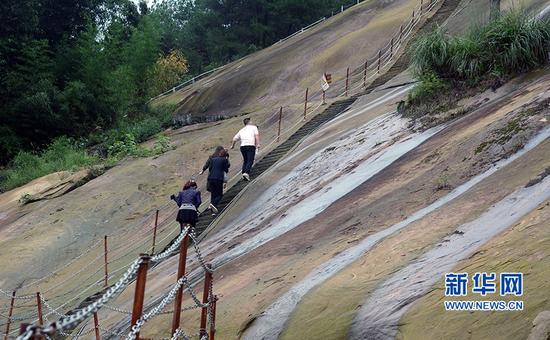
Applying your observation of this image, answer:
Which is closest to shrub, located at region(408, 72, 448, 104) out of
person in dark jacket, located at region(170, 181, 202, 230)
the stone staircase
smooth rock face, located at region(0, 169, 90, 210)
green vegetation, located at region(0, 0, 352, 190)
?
the stone staircase

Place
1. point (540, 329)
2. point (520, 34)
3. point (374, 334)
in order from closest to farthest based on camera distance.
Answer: point (540, 329)
point (374, 334)
point (520, 34)

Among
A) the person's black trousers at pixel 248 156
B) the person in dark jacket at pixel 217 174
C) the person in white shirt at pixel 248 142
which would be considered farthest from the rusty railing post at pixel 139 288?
the person's black trousers at pixel 248 156

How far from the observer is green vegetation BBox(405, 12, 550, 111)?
37.2 feet

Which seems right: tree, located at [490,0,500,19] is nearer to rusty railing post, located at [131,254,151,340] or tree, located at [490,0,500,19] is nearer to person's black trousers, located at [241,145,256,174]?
person's black trousers, located at [241,145,256,174]

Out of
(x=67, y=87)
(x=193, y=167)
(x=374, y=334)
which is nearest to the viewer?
(x=374, y=334)

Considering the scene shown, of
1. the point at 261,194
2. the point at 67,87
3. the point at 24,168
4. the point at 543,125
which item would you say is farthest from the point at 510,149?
Answer: the point at 67,87

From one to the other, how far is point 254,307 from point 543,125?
13.6ft

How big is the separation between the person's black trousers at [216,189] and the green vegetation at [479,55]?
3.92 m

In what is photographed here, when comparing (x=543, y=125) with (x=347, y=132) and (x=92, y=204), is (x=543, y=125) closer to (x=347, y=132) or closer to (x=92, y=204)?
(x=347, y=132)

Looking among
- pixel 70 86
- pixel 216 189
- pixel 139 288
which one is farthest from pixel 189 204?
pixel 70 86

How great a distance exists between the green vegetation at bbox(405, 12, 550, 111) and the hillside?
0.35 metres

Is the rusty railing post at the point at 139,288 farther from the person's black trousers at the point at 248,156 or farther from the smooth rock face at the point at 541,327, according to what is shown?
the person's black trousers at the point at 248,156

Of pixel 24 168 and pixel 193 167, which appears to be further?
pixel 24 168

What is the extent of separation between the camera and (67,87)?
28.2m
